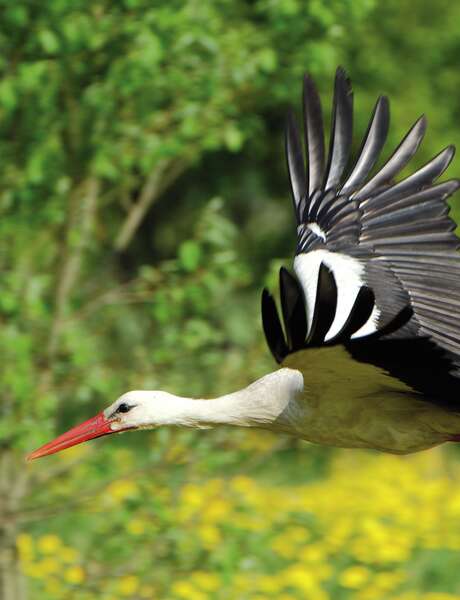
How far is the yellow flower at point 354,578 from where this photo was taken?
671 centimetres

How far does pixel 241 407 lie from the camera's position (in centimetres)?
495

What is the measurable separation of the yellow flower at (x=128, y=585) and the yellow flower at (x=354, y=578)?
1.09 meters

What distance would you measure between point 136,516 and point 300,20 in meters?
2.42

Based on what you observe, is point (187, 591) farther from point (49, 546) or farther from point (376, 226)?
point (376, 226)

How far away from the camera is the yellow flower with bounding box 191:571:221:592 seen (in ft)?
20.3

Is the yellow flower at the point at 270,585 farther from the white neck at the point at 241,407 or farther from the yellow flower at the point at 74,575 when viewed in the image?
the white neck at the point at 241,407

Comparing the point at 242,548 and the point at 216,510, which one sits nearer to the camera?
the point at 242,548

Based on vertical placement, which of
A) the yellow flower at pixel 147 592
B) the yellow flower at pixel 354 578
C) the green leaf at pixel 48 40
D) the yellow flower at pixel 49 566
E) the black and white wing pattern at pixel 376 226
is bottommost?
the yellow flower at pixel 354 578

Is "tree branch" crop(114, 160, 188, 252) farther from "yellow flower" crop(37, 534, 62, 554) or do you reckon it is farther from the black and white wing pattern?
"yellow flower" crop(37, 534, 62, 554)

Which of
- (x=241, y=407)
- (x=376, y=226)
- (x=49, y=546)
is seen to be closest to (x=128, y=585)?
(x=49, y=546)

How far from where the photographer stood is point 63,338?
6242 millimetres

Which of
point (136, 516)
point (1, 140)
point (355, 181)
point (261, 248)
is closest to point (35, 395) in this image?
point (136, 516)

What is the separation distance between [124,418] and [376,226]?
1333mm

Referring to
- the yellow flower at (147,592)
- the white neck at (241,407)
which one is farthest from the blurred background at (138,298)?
the white neck at (241,407)
